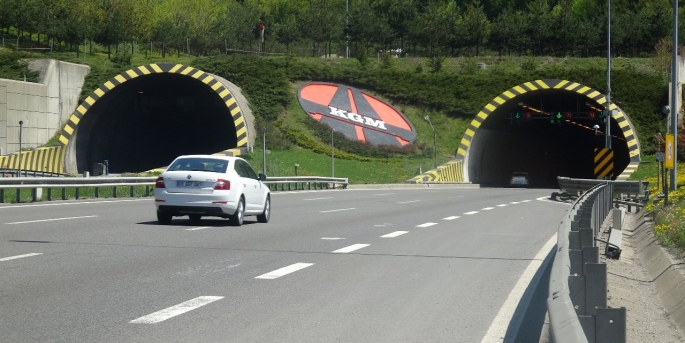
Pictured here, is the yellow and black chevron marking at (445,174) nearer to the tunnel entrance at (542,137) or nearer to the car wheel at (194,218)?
the tunnel entrance at (542,137)

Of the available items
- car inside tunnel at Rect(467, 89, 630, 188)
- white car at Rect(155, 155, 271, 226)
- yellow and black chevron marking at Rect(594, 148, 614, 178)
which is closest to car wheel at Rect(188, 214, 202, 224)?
white car at Rect(155, 155, 271, 226)

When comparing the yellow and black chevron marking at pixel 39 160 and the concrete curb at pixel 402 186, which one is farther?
the concrete curb at pixel 402 186

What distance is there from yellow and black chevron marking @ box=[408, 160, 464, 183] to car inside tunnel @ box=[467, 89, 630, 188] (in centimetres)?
185

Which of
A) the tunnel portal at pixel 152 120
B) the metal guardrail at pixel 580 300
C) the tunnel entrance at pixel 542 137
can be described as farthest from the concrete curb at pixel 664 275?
the tunnel portal at pixel 152 120

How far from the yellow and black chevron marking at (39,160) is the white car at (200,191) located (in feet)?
116

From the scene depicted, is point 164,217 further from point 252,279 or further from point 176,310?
point 176,310

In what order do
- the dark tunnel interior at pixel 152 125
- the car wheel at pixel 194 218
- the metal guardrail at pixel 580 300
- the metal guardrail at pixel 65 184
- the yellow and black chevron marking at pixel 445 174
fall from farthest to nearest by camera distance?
the dark tunnel interior at pixel 152 125 → the yellow and black chevron marking at pixel 445 174 → the metal guardrail at pixel 65 184 → the car wheel at pixel 194 218 → the metal guardrail at pixel 580 300

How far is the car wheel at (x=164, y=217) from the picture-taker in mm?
20906

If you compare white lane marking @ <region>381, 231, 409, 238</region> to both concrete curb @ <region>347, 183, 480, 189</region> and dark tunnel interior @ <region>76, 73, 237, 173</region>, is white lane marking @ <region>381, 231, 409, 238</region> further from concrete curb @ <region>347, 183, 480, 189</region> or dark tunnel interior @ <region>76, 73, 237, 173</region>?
dark tunnel interior @ <region>76, 73, 237, 173</region>

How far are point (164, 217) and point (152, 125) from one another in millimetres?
51326

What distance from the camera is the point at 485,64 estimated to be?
85.6 meters

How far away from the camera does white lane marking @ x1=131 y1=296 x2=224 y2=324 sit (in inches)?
352

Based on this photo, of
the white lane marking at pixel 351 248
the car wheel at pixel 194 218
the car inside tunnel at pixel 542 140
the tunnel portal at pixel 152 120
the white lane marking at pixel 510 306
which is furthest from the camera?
the car inside tunnel at pixel 542 140

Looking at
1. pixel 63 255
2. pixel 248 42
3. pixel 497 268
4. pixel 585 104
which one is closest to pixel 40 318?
pixel 63 255
